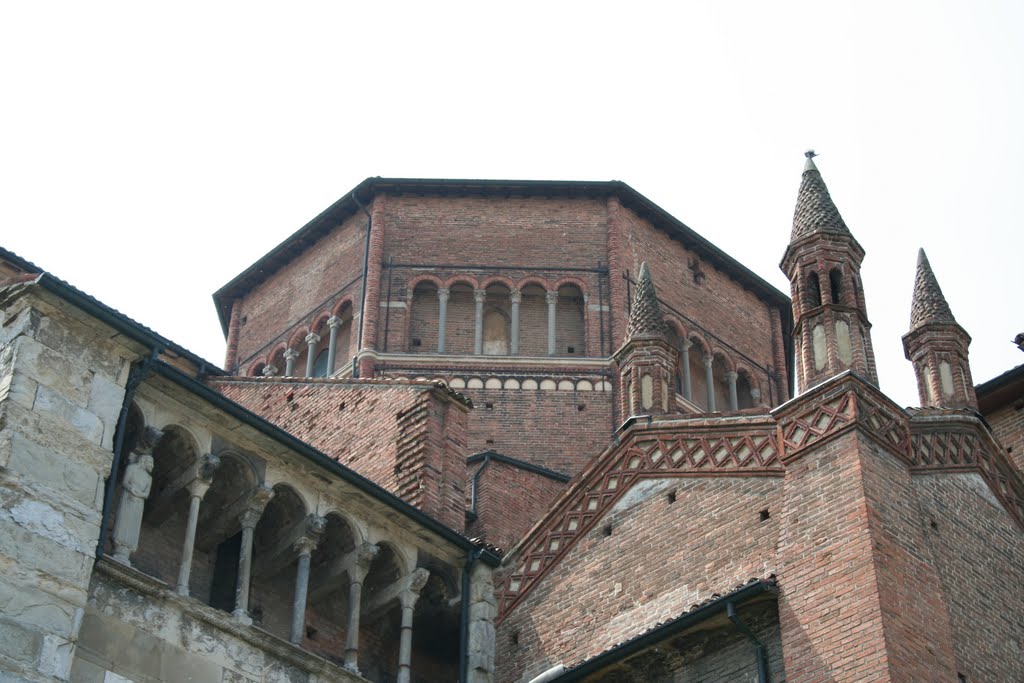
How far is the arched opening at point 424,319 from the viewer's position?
1107 inches

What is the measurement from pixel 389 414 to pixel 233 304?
1216 cm

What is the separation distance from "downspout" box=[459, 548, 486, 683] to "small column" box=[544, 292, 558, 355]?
10.3 meters

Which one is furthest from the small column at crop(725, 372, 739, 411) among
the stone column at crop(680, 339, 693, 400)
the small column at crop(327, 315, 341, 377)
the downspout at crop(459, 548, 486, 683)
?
A: the downspout at crop(459, 548, 486, 683)

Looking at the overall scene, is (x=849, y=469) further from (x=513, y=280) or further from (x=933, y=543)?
(x=513, y=280)

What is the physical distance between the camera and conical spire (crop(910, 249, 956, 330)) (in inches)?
730

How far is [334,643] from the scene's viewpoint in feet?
55.3

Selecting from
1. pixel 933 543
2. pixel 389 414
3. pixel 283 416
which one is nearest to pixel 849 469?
pixel 933 543

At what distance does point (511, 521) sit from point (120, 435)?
8758 millimetres

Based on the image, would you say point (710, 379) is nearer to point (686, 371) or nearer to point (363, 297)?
point (686, 371)

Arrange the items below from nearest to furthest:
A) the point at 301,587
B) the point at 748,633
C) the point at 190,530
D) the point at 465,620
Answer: the point at 190,530 → the point at 748,633 → the point at 301,587 → the point at 465,620

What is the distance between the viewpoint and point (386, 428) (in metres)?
20.7

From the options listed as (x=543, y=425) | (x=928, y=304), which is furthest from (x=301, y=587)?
(x=543, y=425)

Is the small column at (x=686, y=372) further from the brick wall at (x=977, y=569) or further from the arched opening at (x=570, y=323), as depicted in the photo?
the brick wall at (x=977, y=569)

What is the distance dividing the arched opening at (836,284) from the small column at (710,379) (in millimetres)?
11323
